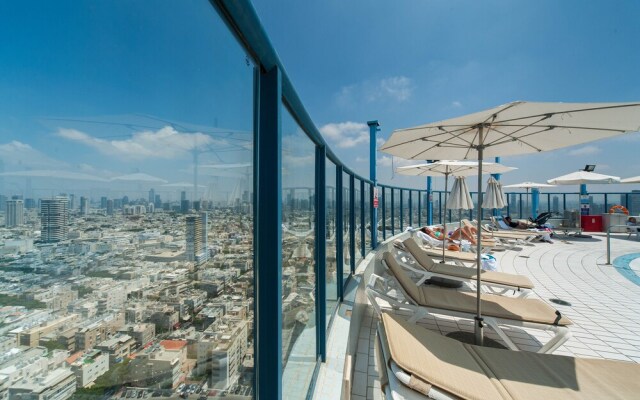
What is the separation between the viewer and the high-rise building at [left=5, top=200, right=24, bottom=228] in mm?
364

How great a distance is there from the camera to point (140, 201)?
0.55m

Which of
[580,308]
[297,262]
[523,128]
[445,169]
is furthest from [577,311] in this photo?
[297,262]

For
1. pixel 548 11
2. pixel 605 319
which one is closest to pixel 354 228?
pixel 605 319

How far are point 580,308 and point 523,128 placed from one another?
11.0ft

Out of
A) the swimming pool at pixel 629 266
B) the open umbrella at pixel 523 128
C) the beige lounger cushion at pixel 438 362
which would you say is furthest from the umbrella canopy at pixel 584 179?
the beige lounger cushion at pixel 438 362

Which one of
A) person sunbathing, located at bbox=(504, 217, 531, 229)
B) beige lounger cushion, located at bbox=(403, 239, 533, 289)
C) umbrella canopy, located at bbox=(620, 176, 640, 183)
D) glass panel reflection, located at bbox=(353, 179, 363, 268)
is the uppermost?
umbrella canopy, located at bbox=(620, 176, 640, 183)

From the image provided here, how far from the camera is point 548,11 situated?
6770mm

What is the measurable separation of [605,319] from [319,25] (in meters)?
6.68

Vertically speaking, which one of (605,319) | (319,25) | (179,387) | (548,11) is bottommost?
(605,319)

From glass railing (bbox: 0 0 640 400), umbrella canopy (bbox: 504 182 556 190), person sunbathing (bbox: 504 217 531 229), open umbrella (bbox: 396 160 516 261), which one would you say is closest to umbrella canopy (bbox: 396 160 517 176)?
open umbrella (bbox: 396 160 516 261)

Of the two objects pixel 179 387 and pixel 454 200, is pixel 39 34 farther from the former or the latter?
pixel 454 200

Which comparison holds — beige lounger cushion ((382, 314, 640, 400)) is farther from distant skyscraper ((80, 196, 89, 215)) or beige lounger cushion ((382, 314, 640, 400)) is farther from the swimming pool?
the swimming pool

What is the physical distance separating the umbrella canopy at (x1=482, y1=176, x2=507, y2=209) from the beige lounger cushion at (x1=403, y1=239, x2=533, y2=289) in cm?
162

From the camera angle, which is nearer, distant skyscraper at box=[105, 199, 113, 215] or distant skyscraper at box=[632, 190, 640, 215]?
distant skyscraper at box=[105, 199, 113, 215]
